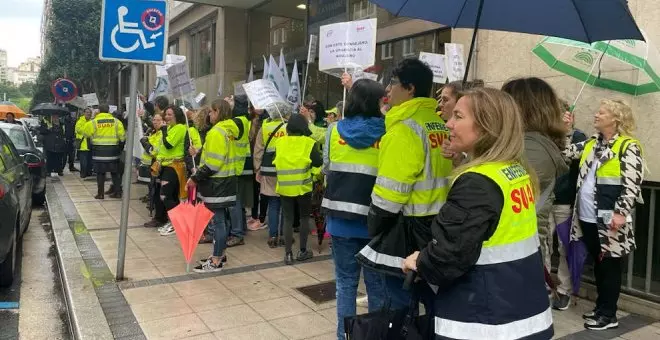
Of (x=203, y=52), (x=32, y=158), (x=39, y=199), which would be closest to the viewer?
(x=32, y=158)

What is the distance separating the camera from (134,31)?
522 cm

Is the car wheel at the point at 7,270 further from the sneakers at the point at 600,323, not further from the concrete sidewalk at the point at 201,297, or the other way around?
the sneakers at the point at 600,323

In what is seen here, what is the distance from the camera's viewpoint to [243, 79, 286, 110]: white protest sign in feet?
22.6

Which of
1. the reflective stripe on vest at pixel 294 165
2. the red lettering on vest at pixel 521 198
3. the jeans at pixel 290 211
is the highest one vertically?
the red lettering on vest at pixel 521 198

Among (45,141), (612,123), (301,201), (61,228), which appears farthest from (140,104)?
(612,123)

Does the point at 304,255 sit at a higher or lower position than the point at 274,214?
lower

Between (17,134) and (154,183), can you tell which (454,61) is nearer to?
(154,183)

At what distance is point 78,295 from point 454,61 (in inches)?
183

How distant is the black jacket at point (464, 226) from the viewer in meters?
1.93

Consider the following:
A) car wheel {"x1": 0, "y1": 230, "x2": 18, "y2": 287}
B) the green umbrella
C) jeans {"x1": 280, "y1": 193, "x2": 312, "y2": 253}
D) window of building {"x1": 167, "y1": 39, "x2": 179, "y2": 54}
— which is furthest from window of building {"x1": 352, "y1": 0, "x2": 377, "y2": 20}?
window of building {"x1": 167, "y1": 39, "x2": 179, "y2": 54}

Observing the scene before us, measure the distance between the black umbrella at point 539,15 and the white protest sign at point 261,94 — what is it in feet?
11.6

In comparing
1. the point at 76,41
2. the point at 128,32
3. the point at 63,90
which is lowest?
the point at 63,90

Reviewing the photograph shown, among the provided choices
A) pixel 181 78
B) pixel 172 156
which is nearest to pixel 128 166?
pixel 181 78

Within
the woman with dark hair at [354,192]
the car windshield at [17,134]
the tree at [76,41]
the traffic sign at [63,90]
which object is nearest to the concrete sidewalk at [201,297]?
the woman with dark hair at [354,192]
